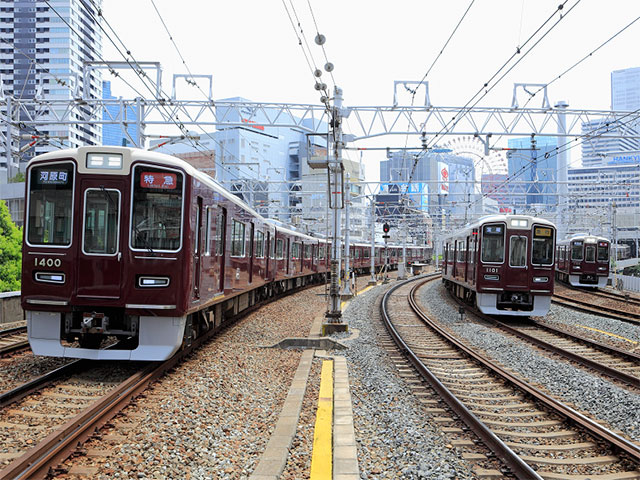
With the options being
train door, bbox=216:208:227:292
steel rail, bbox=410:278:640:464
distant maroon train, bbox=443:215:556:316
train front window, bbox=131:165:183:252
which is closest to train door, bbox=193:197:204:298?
train front window, bbox=131:165:183:252

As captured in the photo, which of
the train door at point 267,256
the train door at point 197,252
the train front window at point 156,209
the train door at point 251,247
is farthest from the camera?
the train door at point 267,256

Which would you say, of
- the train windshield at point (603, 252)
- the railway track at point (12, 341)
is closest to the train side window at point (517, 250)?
the railway track at point (12, 341)

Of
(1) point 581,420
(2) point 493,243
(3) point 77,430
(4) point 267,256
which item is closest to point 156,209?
(3) point 77,430

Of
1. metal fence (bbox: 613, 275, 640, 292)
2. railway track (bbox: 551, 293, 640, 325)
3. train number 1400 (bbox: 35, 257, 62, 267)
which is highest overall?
train number 1400 (bbox: 35, 257, 62, 267)

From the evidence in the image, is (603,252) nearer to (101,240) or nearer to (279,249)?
(279,249)

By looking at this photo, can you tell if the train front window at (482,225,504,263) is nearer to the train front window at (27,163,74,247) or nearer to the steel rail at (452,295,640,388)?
the steel rail at (452,295,640,388)

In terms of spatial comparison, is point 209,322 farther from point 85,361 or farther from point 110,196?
point 110,196

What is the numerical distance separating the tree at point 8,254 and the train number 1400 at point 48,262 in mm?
20377

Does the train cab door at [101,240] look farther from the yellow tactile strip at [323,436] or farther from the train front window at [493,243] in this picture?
the train front window at [493,243]

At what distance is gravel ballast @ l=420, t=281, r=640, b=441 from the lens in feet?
20.4

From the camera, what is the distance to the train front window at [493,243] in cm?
1476

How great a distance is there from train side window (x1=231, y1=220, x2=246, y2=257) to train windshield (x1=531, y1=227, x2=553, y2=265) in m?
7.20

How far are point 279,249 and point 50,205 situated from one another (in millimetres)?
12589

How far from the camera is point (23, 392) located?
5758 millimetres
